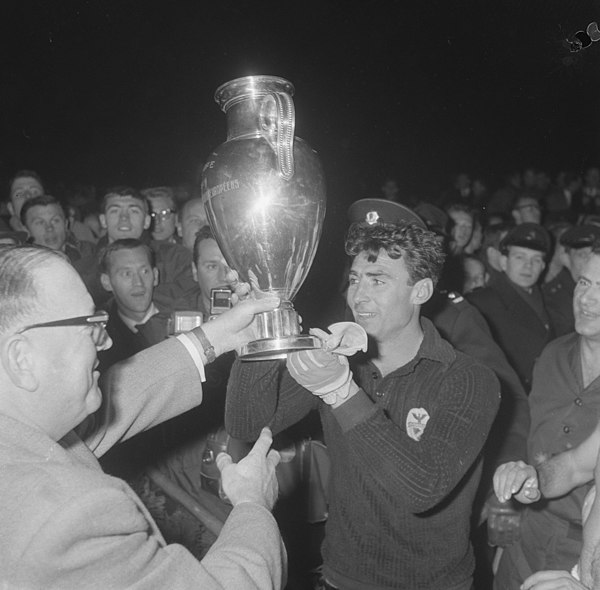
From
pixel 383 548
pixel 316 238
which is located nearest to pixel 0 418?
pixel 316 238

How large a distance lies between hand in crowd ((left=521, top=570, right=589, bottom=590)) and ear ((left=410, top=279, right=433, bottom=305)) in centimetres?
95

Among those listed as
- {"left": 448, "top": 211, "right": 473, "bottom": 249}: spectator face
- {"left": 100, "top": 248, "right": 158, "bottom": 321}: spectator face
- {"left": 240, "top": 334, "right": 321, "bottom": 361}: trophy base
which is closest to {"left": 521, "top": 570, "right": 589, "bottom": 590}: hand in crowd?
{"left": 240, "top": 334, "right": 321, "bottom": 361}: trophy base

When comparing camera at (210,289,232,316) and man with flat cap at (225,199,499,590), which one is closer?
man with flat cap at (225,199,499,590)

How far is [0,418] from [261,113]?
3.31ft

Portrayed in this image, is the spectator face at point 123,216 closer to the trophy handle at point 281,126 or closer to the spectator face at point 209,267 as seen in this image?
the spectator face at point 209,267

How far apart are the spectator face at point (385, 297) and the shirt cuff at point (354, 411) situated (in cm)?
50

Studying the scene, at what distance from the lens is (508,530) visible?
2.71 meters

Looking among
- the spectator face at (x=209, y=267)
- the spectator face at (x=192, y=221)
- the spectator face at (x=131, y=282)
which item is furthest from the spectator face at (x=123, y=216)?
the spectator face at (x=209, y=267)

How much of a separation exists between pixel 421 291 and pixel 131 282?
212 centimetres

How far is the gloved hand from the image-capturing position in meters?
1.72

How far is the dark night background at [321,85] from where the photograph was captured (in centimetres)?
941

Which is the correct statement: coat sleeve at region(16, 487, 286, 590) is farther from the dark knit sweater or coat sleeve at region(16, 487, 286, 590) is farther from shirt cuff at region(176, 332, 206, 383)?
shirt cuff at region(176, 332, 206, 383)

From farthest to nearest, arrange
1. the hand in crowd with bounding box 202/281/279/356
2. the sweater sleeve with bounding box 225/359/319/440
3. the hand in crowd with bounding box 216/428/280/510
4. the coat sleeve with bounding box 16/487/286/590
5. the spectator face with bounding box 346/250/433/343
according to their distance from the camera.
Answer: the spectator face with bounding box 346/250/433/343 < the sweater sleeve with bounding box 225/359/319/440 < the hand in crowd with bounding box 202/281/279/356 < the hand in crowd with bounding box 216/428/280/510 < the coat sleeve with bounding box 16/487/286/590

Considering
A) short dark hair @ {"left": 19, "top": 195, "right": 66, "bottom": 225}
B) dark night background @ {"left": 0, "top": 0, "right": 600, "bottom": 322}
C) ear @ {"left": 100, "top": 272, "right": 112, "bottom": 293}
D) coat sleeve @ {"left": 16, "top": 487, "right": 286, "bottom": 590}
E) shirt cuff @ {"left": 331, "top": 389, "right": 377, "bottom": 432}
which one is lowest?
coat sleeve @ {"left": 16, "top": 487, "right": 286, "bottom": 590}
